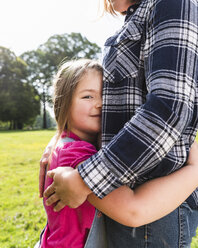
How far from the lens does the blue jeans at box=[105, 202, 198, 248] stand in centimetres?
121

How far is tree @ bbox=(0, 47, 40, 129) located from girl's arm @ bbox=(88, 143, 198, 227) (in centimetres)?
3704

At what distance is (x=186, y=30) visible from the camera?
45.2 inches

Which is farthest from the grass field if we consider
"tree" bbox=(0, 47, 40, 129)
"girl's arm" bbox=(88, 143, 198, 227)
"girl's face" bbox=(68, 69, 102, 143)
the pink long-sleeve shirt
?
"tree" bbox=(0, 47, 40, 129)

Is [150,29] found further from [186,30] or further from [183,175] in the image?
[183,175]

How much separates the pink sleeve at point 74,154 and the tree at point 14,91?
3670 centimetres

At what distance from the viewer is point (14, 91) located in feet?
120

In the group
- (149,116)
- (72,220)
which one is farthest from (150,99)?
(72,220)

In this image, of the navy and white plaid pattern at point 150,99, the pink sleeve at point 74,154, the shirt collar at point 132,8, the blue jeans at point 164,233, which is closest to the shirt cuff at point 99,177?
the navy and white plaid pattern at point 150,99

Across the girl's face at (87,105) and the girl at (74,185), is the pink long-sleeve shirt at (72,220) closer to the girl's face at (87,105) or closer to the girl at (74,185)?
the girl at (74,185)

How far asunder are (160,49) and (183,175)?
59 cm

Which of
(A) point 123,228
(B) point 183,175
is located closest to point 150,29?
(B) point 183,175

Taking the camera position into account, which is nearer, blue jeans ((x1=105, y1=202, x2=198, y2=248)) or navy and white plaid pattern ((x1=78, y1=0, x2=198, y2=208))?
navy and white plaid pattern ((x1=78, y1=0, x2=198, y2=208))

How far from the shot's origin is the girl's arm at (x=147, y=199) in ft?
3.60

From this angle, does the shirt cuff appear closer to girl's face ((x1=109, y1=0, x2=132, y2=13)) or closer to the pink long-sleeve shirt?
the pink long-sleeve shirt
